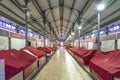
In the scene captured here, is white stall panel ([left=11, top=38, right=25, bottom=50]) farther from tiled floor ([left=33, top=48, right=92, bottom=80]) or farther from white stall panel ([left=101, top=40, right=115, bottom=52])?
white stall panel ([left=101, top=40, right=115, bottom=52])

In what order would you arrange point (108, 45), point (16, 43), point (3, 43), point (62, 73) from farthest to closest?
point (108, 45) → point (16, 43) → point (62, 73) → point (3, 43)

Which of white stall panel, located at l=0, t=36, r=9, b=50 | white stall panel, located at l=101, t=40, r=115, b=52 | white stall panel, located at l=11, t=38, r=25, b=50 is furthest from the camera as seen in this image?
white stall panel, located at l=101, t=40, r=115, b=52

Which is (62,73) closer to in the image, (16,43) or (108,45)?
(16,43)

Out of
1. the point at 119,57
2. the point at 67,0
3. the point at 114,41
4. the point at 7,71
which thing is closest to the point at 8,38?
the point at 7,71

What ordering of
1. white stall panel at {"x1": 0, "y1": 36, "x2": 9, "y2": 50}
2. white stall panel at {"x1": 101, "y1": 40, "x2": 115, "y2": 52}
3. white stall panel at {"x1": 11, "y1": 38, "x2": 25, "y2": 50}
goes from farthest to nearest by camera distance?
white stall panel at {"x1": 101, "y1": 40, "x2": 115, "y2": 52} < white stall panel at {"x1": 11, "y1": 38, "x2": 25, "y2": 50} < white stall panel at {"x1": 0, "y1": 36, "x2": 9, "y2": 50}

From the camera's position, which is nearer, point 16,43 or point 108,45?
point 16,43

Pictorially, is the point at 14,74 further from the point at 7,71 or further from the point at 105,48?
the point at 105,48

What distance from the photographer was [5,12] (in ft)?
30.0

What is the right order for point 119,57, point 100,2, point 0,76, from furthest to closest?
point 100,2 < point 119,57 < point 0,76

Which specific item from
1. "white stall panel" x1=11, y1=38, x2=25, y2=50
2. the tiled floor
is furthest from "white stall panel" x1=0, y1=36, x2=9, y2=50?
the tiled floor

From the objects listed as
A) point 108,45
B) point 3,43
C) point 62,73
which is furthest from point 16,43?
point 108,45

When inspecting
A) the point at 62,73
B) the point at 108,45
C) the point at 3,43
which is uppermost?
the point at 3,43

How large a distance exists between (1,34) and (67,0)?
708 centimetres

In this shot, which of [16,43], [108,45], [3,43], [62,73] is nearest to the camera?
[3,43]
